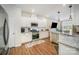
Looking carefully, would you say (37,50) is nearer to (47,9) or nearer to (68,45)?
(68,45)

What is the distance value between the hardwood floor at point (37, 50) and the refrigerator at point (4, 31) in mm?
128

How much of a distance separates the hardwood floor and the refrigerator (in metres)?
0.13

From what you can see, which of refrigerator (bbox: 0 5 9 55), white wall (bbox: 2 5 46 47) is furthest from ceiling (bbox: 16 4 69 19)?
refrigerator (bbox: 0 5 9 55)

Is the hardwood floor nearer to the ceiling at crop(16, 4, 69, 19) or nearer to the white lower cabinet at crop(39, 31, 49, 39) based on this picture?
the white lower cabinet at crop(39, 31, 49, 39)

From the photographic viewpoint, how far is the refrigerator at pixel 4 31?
5.39ft

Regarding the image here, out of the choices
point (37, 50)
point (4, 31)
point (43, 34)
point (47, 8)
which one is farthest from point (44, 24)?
point (4, 31)

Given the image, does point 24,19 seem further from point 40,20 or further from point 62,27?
point 62,27

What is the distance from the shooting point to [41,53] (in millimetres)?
1690

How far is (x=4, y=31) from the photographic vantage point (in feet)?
5.46

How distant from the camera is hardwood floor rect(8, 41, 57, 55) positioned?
1.66 metres

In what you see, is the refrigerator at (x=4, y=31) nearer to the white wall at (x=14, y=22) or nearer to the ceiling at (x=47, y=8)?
the white wall at (x=14, y=22)

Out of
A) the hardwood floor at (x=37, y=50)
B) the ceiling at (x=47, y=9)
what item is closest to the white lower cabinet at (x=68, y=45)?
the hardwood floor at (x=37, y=50)
